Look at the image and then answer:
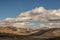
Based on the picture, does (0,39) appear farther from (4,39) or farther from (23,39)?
(23,39)

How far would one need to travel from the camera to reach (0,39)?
4998 inches

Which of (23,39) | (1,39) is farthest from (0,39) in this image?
(23,39)

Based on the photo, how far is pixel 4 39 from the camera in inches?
5098

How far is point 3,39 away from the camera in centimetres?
12644

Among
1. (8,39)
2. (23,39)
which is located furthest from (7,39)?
(23,39)

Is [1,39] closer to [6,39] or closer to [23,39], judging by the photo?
[6,39]

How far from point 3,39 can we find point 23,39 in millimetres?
12001

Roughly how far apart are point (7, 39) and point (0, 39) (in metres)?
4.17

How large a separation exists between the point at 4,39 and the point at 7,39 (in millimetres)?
3673

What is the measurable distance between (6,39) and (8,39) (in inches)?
50.4

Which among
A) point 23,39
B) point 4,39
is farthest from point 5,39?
point 23,39

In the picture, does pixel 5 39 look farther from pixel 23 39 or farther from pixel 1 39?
pixel 23 39

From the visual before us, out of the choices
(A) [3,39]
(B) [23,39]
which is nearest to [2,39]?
(A) [3,39]

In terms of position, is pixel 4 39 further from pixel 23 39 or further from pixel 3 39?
pixel 23 39
